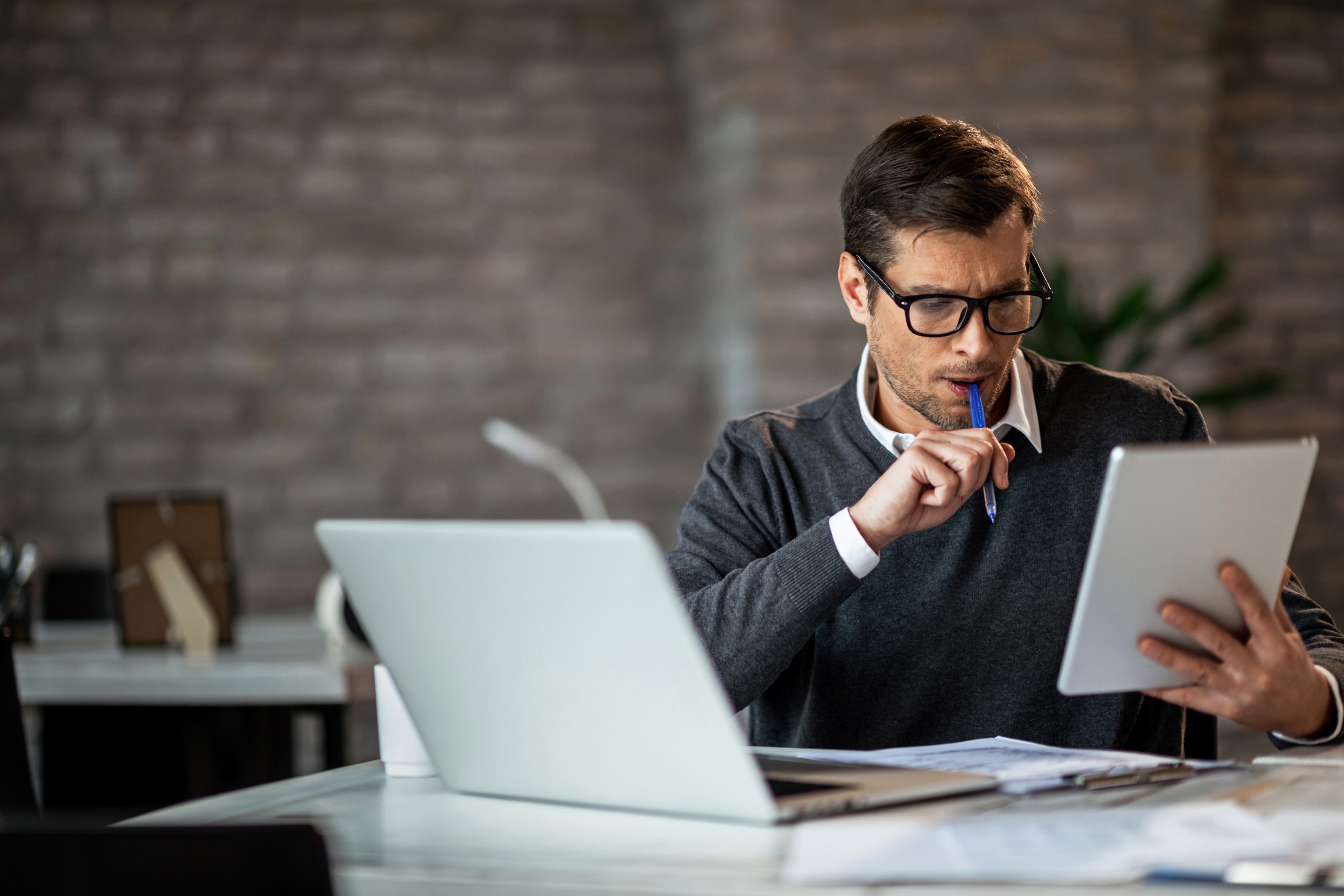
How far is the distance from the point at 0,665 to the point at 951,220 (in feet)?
3.61

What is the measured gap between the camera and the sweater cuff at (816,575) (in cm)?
128

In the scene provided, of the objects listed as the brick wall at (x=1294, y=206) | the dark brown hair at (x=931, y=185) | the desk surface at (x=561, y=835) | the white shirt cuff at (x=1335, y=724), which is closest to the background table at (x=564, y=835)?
the desk surface at (x=561, y=835)

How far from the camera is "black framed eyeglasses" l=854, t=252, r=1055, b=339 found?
4.66 feet

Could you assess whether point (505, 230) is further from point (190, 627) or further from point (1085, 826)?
point (1085, 826)

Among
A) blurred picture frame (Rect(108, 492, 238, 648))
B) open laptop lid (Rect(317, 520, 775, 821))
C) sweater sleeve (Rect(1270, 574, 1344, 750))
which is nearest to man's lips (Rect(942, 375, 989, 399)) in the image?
sweater sleeve (Rect(1270, 574, 1344, 750))

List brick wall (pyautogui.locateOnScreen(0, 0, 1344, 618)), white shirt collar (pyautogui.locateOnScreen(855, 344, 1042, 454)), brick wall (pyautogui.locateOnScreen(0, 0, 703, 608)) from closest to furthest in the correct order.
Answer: white shirt collar (pyautogui.locateOnScreen(855, 344, 1042, 454)), brick wall (pyautogui.locateOnScreen(0, 0, 1344, 618)), brick wall (pyautogui.locateOnScreen(0, 0, 703, 608))

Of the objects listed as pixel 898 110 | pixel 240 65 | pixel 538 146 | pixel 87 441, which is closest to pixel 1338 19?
Answer: pixel 898 110

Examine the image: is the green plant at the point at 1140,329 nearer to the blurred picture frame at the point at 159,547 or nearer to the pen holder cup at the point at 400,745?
the blurred picture frame at the point at 159,547

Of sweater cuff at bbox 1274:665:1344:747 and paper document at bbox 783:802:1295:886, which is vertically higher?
paper document at bbox 783:802:1295:886

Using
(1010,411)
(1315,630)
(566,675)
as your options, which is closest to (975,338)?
(1010,411)

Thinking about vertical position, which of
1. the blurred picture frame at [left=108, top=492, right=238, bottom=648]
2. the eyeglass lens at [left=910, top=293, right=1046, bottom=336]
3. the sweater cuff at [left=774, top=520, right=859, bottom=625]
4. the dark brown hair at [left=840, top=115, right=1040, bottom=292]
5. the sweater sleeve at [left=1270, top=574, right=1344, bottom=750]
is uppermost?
the dark brown hair at [left=840, top=115, right=1040, bottom=292]

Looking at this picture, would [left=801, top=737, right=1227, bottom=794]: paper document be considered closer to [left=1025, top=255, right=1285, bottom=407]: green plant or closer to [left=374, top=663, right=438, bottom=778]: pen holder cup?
[left=374, top=663, right=438, bottom=778]: pen holder cup

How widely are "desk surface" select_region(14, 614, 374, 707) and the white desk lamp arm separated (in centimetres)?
162

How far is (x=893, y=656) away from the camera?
1.49 meters
